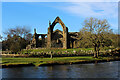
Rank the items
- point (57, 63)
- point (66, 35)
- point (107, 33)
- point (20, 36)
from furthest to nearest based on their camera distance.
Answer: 1. point (66, 35)
2. point (20, 36)
3. point (107, 33)
4. point (57, 63)

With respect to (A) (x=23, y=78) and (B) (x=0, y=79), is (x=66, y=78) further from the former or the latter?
(B) (x=0, y=79)

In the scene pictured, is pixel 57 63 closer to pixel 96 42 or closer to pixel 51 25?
pixel 96 42

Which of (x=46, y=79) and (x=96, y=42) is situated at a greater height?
(x=96, y=42)

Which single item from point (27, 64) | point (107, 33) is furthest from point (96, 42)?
point (27, 64)

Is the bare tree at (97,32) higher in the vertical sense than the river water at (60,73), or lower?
higher

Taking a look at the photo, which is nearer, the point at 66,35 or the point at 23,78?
the point at 23,78

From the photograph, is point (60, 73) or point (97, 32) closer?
point (60, 73)

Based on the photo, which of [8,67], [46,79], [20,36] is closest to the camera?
[46,79]

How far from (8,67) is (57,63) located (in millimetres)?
9885

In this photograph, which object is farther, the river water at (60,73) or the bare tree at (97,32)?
the bare tree at (97,32)

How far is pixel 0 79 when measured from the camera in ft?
73.2

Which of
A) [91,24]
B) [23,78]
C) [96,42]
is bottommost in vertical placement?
[23,78]

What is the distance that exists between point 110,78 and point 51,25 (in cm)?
6693

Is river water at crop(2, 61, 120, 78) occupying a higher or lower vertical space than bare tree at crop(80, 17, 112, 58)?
lower
